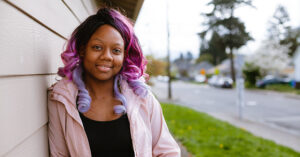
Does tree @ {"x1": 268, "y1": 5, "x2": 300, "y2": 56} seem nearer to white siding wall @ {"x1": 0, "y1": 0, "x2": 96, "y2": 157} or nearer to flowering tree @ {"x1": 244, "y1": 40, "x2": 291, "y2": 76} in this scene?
flowering tree @ {"x1": 244, "y1": 40, "x2": 291, "y2": 76}

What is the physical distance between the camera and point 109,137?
1.49 meters

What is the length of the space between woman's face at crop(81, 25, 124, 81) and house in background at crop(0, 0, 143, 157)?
0.79 feet

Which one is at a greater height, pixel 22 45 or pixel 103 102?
pixel 22 45

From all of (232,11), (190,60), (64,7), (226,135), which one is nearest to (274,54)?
(226,135)

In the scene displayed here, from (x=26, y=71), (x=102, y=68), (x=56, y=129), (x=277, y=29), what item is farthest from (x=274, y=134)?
(x=277, y=29)

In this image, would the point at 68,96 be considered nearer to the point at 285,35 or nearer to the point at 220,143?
the point at 220,143

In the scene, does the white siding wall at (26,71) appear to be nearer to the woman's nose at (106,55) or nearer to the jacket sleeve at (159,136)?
the woman's nose at (106,55)

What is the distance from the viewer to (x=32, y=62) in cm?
117

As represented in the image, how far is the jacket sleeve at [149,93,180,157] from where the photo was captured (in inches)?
66.9

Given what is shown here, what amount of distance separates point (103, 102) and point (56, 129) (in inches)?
12.6

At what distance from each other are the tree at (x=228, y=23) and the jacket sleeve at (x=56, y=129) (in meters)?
2.87

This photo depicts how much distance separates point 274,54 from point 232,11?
36.8m

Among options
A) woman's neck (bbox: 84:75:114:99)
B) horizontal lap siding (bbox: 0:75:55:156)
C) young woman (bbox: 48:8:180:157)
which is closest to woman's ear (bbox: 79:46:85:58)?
young woman (bbox: 48:8:180:157)

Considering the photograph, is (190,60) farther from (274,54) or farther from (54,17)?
(54,17)
